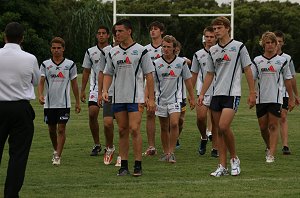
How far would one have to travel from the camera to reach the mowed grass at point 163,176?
12.0 m

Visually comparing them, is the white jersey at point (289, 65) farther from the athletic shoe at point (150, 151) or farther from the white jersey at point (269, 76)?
the athletic shoe at point (150, 151)

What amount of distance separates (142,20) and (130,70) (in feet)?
155

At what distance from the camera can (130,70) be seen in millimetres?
13680

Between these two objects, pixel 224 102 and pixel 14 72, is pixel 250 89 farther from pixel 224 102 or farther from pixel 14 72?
pixel 14 72

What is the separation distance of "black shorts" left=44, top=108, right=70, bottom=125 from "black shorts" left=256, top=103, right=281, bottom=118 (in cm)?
307

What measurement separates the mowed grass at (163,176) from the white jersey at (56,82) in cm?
94

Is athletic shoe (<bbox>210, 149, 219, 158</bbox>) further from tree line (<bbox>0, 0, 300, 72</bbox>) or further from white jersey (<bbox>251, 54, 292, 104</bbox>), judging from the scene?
tree line (<bbox>0, 0, 300, 72</bbox>)

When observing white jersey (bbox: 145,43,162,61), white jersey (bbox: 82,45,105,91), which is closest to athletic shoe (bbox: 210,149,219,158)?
white jersey (bbox: 145,43,162,61)

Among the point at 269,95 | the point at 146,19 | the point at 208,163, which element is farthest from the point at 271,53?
the point at 146,19

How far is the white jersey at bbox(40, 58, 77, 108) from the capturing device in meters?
15.6

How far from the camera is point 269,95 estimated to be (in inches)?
620

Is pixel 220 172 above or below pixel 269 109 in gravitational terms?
below

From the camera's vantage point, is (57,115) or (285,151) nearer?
(57,115)

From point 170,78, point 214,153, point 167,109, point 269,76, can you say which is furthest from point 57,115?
point 269,76
